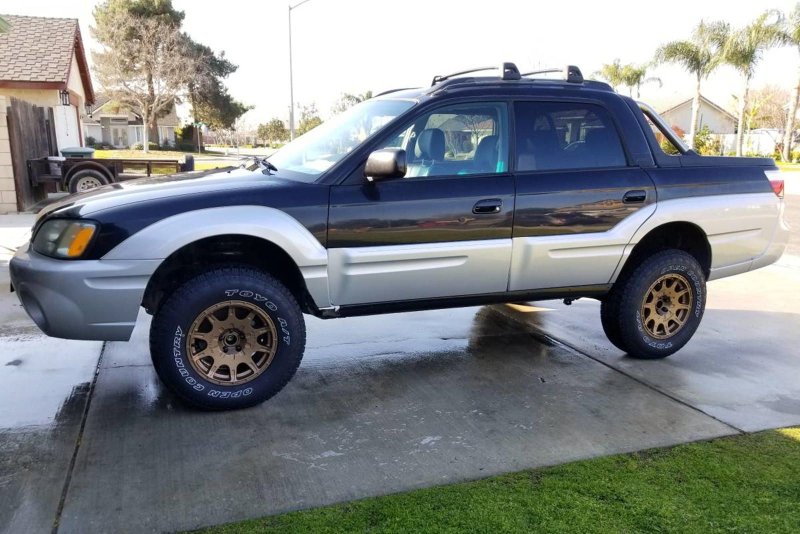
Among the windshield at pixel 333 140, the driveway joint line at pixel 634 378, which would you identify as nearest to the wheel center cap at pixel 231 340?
the windshield at pixel 333 140

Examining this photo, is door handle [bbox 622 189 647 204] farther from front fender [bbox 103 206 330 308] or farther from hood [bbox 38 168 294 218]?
hood [bbox 38 168 294 218]

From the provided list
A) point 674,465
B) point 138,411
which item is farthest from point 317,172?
point 674,465

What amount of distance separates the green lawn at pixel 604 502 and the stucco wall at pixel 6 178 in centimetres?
1161

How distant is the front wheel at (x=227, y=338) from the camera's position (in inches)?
149

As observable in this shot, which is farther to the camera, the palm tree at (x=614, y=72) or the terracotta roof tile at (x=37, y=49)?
the palm tree at (x=614, y=72)

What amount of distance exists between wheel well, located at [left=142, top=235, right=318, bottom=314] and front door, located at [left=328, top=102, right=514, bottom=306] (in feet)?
0.98

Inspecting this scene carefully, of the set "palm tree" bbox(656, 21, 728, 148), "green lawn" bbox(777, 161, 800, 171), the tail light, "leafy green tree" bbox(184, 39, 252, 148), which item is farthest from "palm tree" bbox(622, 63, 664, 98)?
Result: the tail light

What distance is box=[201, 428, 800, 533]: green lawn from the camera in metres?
2.83

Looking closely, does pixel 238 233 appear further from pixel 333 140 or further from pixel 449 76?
pixel 449 76

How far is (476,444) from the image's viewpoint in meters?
3.62

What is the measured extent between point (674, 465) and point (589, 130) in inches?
96.9

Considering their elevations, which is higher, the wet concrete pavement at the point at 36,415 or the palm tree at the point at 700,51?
the palm tree at the point at 700,51

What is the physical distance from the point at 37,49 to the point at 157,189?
18.3 metres

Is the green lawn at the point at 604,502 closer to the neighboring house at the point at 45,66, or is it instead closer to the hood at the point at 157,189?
the hood at the point at 157,189
